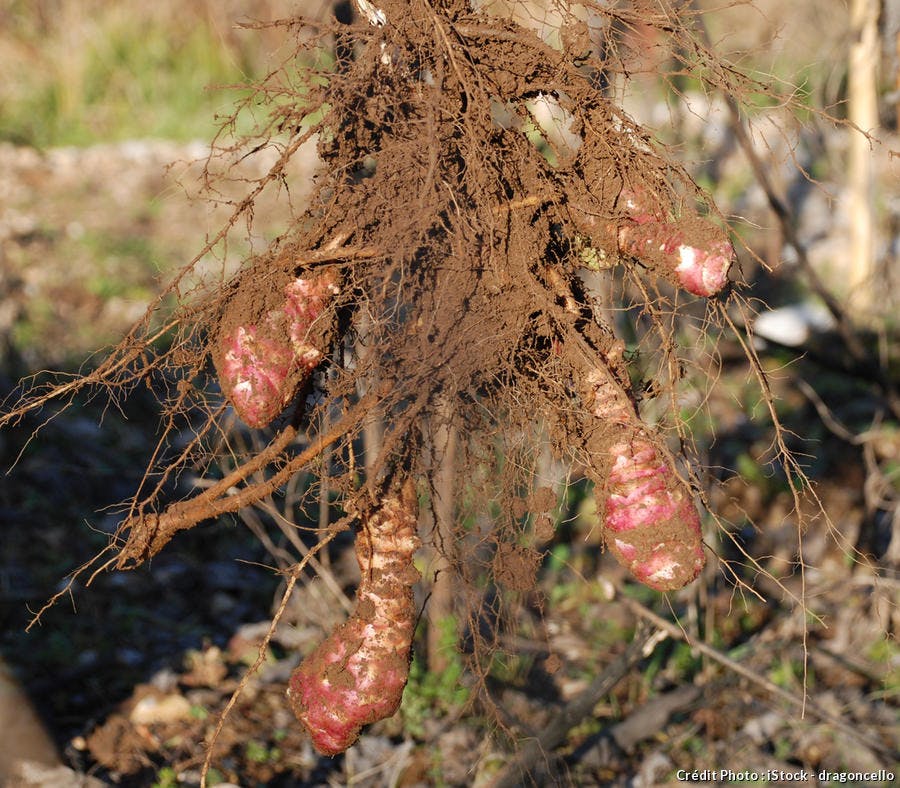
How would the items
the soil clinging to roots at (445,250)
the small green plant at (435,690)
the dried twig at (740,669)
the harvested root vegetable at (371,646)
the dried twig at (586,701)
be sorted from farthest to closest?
1. the small green plant at (435,690)
2. the dried twig at (586,701)
3. the dried twig at (740,669)
4. the harvested root vegetable at (371,646)
5. the soil clinging to roots at (445,250)

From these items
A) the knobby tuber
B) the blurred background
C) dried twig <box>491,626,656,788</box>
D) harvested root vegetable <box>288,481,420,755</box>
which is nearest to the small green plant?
the blurred background

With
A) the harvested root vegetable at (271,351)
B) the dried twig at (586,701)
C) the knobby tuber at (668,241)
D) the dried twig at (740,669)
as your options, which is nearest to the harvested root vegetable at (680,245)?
the knobby tuber at (668,241)

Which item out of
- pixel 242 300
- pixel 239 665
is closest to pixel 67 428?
pixel 239 665

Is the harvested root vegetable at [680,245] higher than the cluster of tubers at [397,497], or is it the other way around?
the harvested root vegetable at [680,245]

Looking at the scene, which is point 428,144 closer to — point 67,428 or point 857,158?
point 67,428

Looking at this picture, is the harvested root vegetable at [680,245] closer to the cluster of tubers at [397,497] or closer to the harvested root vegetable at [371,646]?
the cluster of tubers at [397,497]

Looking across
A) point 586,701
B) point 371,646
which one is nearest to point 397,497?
point 371,646

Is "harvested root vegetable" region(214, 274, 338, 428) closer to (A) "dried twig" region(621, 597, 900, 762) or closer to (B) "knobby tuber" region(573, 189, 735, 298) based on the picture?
(B) "knobby tuber" region(573, 189, 735, 298)
